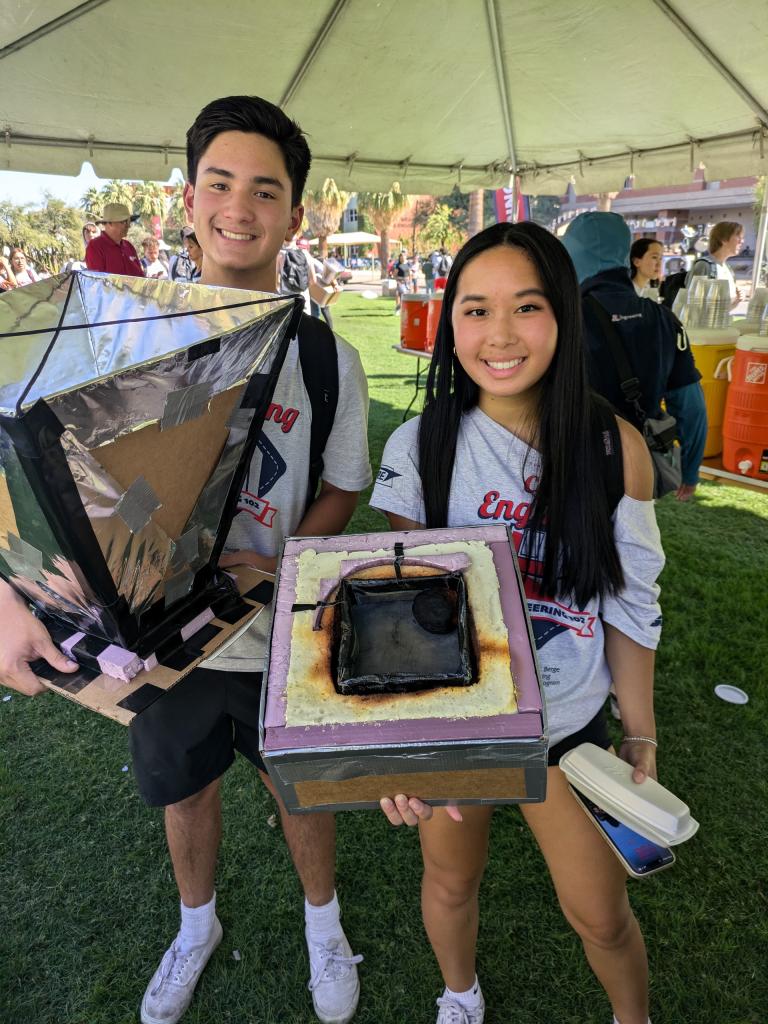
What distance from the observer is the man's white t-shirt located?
145cm

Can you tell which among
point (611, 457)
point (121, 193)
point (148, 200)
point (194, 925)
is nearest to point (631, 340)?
point (611, 457)

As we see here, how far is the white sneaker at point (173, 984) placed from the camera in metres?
1.65

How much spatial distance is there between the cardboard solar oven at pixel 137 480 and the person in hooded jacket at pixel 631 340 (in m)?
1.82

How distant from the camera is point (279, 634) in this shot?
96 centimetres

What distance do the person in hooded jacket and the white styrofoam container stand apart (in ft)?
5.76

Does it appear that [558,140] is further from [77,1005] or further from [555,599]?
[77,1005]

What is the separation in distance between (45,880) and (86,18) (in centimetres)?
330

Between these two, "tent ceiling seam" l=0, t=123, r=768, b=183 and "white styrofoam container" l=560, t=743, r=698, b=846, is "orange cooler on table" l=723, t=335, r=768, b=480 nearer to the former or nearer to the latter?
"tent ceiling seam" l=0, t=123, r=768, b=183

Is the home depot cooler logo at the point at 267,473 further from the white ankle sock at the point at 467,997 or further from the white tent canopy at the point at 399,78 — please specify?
the white tent canopy at the point at 399,78

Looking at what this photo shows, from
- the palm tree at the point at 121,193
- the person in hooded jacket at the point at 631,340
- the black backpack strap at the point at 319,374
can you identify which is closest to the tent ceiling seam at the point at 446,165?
the person in hooded jacket at the point at 631,340

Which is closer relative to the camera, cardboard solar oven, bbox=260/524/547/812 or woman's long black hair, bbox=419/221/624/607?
cardboard solar oven, bbox=260/524/547/812

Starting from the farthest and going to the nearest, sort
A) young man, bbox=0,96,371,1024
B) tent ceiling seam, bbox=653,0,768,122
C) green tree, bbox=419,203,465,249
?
1. green tree, bbox=419,203,465,249
2. tent ceiling seam, bbox=653,0,768,122
3. young man, bbox=0,96,371,1024

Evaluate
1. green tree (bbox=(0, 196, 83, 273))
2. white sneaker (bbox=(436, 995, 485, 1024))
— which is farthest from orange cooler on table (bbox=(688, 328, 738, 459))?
green tree (bbox=(0, 196, 83, 273))

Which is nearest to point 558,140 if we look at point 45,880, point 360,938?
point 360,938
